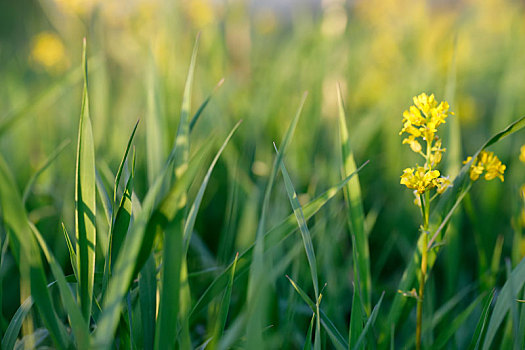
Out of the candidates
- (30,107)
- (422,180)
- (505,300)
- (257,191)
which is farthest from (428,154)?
(30,107)

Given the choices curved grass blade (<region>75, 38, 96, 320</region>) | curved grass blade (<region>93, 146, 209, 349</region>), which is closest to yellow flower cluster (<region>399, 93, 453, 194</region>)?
curved grass blade (<region>93, 146, 209, 349</region>)

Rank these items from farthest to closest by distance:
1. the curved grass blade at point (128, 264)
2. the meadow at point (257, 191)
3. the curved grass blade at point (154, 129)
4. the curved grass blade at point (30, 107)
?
the curved grass blade at point (154, 129) < the curved grass blade at point (30, 107) < the meadow at point (257, 191) < the curved grass blade at point (128, 264)

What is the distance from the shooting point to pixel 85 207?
0.59m

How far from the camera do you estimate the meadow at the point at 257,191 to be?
559 millimetres

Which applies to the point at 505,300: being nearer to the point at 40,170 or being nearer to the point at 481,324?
the point at 481,324

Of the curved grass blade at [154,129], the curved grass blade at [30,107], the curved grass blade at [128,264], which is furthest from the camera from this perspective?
the curved grass blade at [154,129]

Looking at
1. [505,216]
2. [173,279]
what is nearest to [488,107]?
[505,216]

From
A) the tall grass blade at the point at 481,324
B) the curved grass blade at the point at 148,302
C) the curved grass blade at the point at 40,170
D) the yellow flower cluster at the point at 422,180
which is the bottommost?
the tall grass blade at the point at 481,324

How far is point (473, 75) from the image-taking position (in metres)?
2.75

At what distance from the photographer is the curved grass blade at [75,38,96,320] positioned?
575 millimetres

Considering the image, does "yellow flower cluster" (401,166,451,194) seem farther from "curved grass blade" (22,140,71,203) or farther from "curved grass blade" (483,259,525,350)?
"curved grass blade" (22,140,71,203)

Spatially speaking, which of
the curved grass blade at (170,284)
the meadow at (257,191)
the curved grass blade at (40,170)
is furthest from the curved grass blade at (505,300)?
the curved grass blade at (40,170)

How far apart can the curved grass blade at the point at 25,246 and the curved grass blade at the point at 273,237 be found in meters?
0.17

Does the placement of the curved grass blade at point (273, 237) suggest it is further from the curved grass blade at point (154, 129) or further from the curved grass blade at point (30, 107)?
the curved grass blade at point (30, 107)
